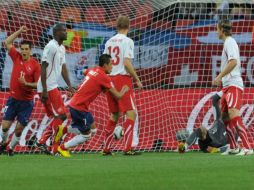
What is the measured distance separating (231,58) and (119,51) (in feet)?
5.96

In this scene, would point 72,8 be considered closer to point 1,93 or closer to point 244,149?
point 1,93

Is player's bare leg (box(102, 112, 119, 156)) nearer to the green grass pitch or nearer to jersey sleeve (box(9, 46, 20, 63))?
the green grass pitch

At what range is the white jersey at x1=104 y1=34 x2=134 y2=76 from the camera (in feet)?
43.7

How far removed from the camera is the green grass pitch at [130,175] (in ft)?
25.8

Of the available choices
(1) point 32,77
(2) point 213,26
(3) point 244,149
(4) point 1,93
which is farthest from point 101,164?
(2) point 213,26

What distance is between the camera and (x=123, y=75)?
44.1ft

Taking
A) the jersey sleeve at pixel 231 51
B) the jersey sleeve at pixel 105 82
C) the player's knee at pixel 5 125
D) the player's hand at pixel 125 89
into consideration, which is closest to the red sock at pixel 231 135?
the jersey sleeve at pixel 231 51

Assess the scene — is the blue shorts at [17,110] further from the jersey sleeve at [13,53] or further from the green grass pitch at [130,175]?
the green grass pitch at [130,175]

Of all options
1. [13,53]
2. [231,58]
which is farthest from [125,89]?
[13,53]

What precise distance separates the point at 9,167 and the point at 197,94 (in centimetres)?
652

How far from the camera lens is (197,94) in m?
16.2

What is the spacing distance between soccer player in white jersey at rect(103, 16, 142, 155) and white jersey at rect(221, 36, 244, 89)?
4.78 ft

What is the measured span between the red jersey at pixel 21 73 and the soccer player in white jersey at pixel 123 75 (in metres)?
1.53

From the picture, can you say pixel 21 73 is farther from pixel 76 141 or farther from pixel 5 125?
pixel 76 141
